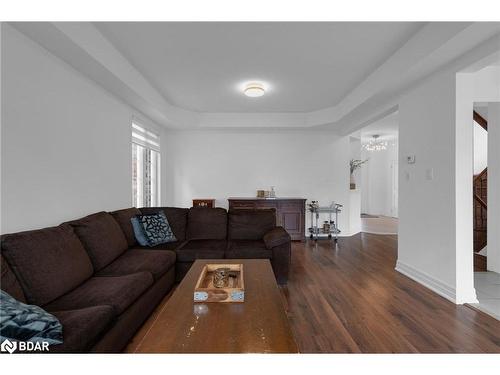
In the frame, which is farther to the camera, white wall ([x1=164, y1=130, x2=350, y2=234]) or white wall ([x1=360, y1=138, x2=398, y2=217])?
white wall ([x1=360, y1=138, x2=398, y2=217])

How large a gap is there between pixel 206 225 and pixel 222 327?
86.8 inches

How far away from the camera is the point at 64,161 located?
2.36m

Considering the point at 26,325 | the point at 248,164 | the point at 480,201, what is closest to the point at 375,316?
the point at 26,325

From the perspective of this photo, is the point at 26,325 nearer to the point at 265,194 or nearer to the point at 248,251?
the point at 248,251

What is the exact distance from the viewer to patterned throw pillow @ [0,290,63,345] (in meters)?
1.08

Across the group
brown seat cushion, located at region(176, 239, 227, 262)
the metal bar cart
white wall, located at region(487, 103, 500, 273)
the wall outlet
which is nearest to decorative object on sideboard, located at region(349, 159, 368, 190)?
the metal bar cart

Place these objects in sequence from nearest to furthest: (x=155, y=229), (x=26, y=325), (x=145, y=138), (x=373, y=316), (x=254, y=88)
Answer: (x=26, y=325), (x=373, y=316), (x=155, y=229), (x=254, y=88), (x=145, y=138)

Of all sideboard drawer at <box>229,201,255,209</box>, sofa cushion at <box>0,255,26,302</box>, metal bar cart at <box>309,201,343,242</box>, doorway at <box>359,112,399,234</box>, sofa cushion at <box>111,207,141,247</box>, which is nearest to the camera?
sofa cushion at <box>0,255,26,302</box>

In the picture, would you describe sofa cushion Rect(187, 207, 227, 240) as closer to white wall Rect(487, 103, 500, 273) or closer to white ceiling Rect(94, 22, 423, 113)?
white ceiling Rect(94, 22, 423, 113)

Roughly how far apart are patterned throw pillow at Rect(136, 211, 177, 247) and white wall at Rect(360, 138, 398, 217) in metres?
7.48

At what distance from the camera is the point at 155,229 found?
3.04m

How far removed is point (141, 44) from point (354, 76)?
107 inches

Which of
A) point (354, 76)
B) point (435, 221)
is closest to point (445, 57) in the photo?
point (354, 76)

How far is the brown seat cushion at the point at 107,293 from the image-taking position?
1.56 m
